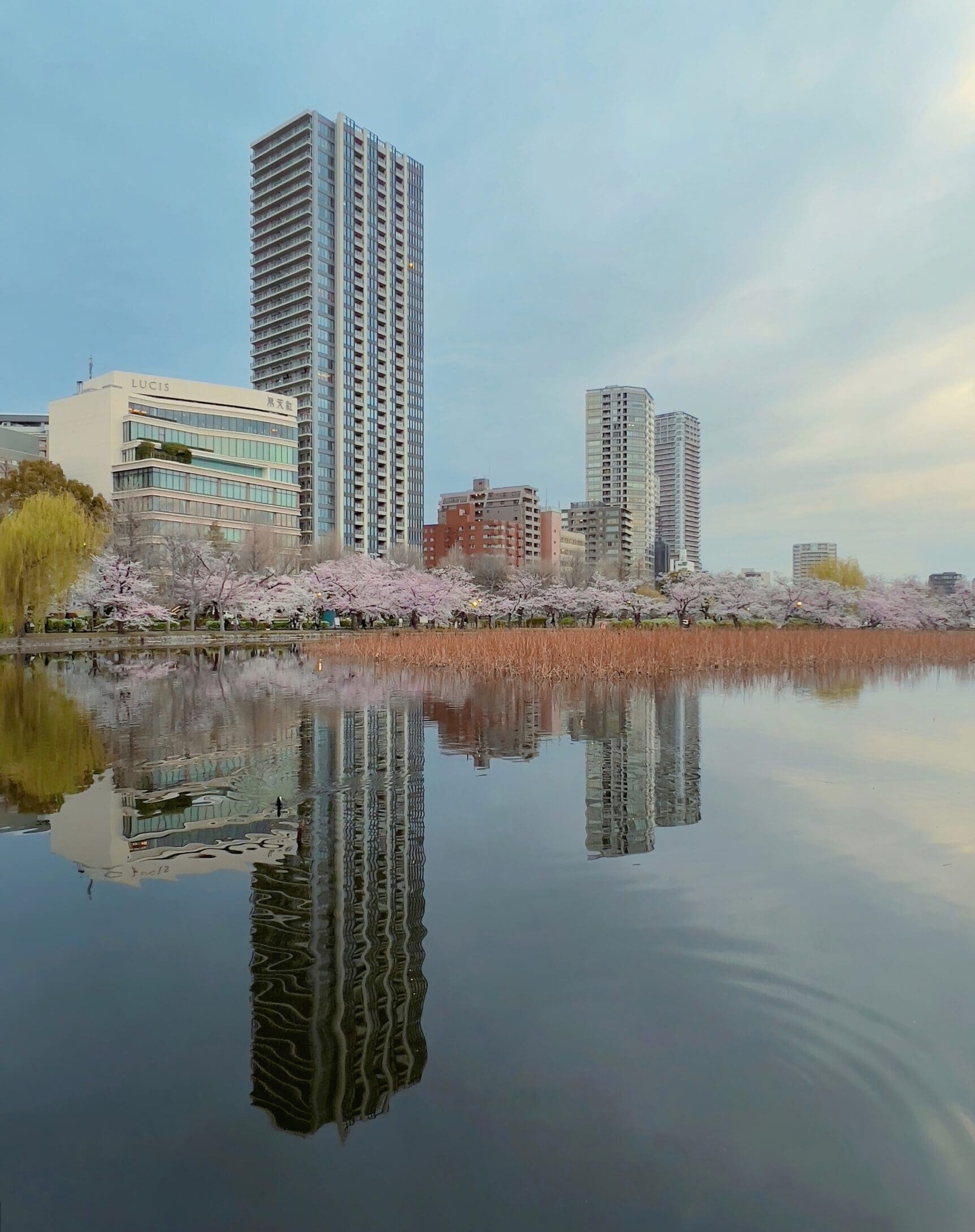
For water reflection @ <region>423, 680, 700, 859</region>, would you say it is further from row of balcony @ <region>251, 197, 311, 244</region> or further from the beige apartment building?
the beige apartment building

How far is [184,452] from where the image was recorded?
84938 millimetres

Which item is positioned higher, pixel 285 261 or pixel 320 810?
pixel 285 261

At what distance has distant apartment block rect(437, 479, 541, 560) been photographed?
16150 centimetres

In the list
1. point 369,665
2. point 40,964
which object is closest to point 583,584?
point 369,665

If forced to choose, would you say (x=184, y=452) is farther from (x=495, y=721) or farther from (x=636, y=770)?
(x=636, y=770)

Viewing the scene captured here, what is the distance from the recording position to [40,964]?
5.26 metres

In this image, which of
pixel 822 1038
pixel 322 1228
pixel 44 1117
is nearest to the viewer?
pixel 322 1228

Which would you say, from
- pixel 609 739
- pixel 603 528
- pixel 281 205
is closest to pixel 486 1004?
pixel 609 739

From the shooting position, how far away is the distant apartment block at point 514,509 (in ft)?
530

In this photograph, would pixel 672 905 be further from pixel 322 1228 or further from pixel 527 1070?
pixel 322 1228

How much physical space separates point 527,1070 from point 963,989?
9.09ft

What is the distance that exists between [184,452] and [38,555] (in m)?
48.8

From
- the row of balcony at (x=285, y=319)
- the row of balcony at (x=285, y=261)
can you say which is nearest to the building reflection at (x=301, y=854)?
the row of balcony at (x=285, y=319)

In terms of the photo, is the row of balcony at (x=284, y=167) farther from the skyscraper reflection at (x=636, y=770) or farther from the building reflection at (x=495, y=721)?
the skyscraper reflection at (x=636, y=770)
